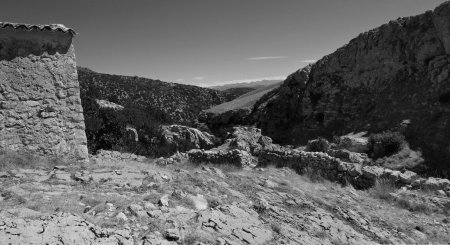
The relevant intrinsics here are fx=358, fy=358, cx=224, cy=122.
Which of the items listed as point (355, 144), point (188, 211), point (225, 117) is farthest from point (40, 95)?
point (225, 117)

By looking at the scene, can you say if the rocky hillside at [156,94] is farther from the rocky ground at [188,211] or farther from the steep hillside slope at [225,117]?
the rocky ground at [188,211]

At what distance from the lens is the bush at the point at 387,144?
19.3 metres

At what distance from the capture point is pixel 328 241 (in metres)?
7.33

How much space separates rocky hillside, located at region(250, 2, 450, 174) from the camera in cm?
2048

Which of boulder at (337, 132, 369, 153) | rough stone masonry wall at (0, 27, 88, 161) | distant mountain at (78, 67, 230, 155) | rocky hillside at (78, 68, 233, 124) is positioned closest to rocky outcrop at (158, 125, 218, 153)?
distant mountain at (78, 67, 230, 155)

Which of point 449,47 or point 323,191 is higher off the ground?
point 449,47

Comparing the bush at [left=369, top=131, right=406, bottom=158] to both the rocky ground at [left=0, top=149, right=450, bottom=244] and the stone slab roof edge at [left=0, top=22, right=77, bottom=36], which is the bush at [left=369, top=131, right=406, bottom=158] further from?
the stone slab roof edge at [left=0, top=22, right=77, bottom=36]

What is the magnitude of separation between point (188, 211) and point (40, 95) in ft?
19.2

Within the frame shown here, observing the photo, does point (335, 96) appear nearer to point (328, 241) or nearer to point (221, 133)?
point (221, 133)

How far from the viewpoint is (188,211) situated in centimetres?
698

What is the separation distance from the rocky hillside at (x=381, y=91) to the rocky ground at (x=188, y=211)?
379 inches

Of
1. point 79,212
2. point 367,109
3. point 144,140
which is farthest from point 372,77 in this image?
point 79,212

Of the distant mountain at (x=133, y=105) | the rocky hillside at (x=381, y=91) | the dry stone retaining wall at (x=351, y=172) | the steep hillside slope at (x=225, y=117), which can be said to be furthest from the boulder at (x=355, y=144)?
the steep hillside slope at (x=225, y=117)

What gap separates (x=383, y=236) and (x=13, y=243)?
738 centimetres
